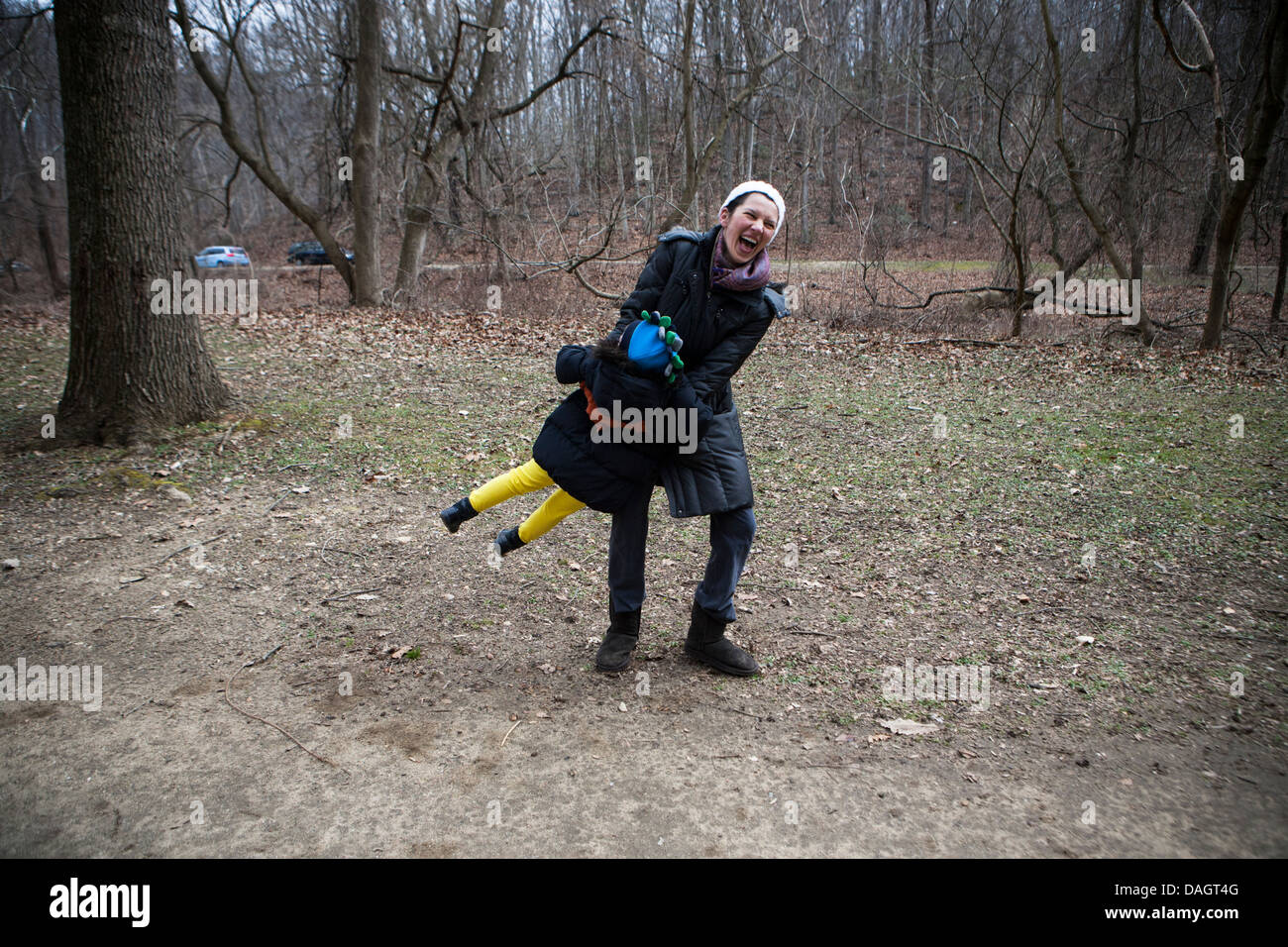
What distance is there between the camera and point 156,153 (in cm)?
665

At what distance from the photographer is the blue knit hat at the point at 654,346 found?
336 centimetres

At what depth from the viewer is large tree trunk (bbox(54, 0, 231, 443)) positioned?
20.8ft

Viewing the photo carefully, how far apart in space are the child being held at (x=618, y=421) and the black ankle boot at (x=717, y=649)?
2.34 feet

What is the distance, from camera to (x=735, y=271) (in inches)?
136

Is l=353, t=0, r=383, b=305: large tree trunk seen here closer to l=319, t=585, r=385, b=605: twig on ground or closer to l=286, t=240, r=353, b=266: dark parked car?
l=319, t=585, r=385, b=605: twig on ground

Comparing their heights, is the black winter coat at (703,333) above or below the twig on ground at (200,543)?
above

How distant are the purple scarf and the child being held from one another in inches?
12.4

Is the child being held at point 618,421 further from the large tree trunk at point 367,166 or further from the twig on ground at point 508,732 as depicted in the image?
the large tree trunk at point 367,166

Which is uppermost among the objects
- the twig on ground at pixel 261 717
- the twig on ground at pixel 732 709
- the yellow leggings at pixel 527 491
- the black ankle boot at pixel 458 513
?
the yellow leggings at pixel 527 491

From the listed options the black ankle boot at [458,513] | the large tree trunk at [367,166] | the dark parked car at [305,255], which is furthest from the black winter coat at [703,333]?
the dark parked car at [305,255]

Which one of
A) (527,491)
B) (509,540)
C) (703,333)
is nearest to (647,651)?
(509,540)

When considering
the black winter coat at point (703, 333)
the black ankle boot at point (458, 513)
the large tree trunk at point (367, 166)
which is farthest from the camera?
the large tree trunk at point (367, 166)

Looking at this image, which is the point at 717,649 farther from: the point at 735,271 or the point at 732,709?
the point at 735,271

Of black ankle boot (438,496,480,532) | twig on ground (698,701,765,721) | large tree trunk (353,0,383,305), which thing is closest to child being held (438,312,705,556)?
black ankle boot (438,496,480,532)
